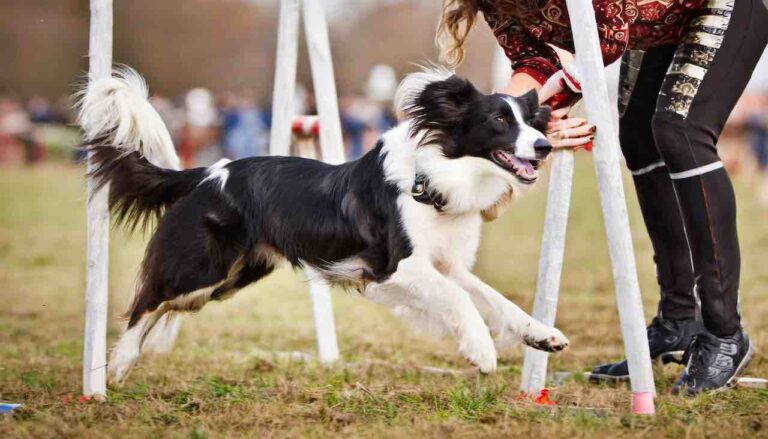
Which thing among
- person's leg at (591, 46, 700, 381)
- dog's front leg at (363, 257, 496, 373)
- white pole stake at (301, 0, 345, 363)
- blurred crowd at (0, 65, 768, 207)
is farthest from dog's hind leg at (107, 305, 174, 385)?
blurred crowd at (0, 65, 768, 207)

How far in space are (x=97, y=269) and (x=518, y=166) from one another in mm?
1793

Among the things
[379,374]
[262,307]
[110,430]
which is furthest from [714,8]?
[262,307]

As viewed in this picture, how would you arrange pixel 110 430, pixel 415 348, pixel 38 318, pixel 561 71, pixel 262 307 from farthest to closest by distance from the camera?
1. pixel 262 307
2. pixel 38 318
3. pixel 415 348
4. pixel 561 71
5. pixel 110 430

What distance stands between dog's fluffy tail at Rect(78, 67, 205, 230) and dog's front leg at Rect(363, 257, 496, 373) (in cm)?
115

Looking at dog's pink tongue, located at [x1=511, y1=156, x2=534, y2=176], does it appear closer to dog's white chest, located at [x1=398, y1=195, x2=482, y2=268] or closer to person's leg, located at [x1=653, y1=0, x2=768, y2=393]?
dog's white chest, located at [x1=398, y1=195, x2=482, y2=268]

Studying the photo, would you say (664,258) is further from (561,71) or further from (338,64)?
(338,64)

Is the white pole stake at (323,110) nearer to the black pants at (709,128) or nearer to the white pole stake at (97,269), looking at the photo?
the white pole stake at (97,269)

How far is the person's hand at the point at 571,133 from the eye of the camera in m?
3.43

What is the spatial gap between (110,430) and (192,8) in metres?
33.0

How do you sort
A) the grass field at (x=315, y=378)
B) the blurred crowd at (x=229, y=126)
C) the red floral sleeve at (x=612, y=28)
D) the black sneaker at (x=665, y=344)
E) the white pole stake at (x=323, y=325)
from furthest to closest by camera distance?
the blurred crowd at (x=229, y=126) → the white pole stake at (x=323, y=325) → the black sneaker at (x=665, y=344) → the red floral sleeve at (x=612, y=28) → the grass field at (x=315, y=378)

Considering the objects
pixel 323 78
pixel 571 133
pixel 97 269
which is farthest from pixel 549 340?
pixel 323 78

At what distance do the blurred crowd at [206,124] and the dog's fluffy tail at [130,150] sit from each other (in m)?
19.9

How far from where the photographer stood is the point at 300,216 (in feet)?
14.1

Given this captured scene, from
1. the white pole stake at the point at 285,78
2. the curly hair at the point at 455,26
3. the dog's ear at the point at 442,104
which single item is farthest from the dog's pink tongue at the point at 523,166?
the white pole stake at the point at 285,78
